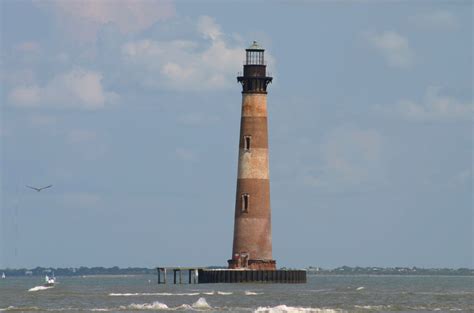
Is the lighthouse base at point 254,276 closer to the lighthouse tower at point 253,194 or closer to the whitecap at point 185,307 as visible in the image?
the lighthouse tower at point 253,194

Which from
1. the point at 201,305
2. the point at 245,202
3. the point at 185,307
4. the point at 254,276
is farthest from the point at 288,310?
the point at 245,202

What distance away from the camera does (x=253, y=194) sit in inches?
2936

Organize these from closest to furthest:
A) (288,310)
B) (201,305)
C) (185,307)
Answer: (288,310) → (201,305) → (185,307)

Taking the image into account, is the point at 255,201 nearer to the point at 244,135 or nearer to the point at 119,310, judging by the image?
the point at 244,135

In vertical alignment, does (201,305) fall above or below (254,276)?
below

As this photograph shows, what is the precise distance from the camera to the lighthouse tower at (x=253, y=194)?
7462 centimetres

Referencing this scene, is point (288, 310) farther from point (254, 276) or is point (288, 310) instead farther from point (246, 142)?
point (246, 142)

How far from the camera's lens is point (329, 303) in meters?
63.8

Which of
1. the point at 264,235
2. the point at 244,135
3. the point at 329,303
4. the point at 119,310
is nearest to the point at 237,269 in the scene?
the point at 264,235

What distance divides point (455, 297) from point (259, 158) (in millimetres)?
12579

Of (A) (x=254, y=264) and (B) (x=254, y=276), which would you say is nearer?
(B) (x=254, y=276)

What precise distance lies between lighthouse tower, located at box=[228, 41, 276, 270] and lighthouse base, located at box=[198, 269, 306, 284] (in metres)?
0.44

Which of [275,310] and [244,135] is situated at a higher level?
[244,135]

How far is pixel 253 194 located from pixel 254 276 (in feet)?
14.3
